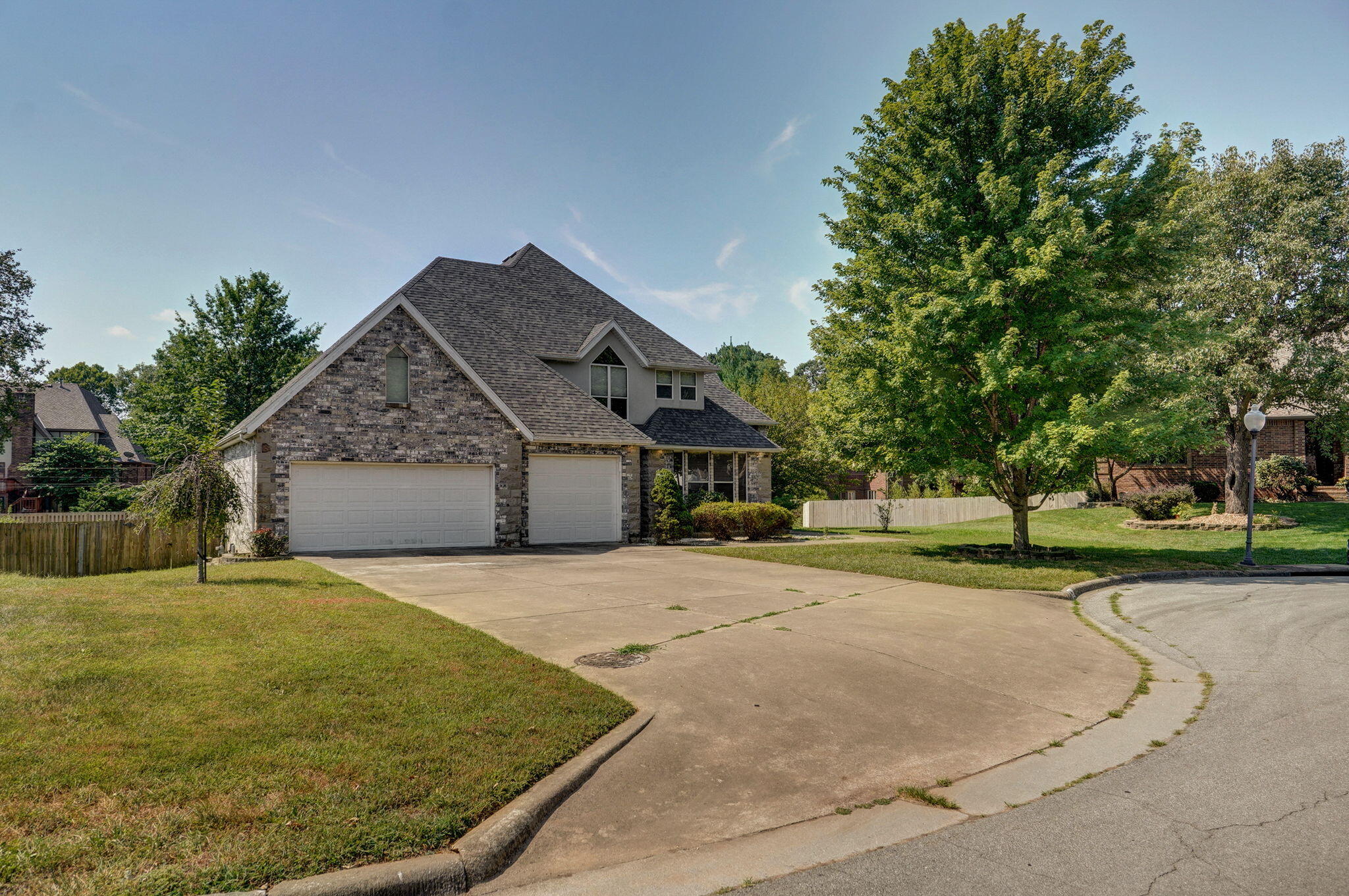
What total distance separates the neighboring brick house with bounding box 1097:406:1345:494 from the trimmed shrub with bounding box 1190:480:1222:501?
0.52 m

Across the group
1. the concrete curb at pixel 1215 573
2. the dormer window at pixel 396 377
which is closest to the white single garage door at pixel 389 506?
the dormer window at pixel 396 377

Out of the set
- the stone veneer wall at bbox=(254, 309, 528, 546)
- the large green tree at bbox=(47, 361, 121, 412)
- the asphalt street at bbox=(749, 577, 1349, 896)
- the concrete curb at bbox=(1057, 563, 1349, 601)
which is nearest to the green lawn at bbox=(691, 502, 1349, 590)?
the concrete curb at bbox=(1057, 563, 1349, 601)

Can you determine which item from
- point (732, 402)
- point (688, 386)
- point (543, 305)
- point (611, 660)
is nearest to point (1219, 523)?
point (732, 402)

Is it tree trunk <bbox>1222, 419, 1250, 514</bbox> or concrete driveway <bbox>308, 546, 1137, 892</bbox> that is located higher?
tree trunk <bbox>1222, 419, 1250, 514</bbox>

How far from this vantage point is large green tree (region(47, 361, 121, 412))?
277ft

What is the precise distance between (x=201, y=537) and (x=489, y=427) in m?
8.88

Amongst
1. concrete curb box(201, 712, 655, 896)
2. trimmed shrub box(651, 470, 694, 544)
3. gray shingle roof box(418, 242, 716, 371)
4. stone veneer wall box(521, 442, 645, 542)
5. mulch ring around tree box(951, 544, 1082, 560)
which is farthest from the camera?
gray shingle roof box(418, 242, 716, 371)

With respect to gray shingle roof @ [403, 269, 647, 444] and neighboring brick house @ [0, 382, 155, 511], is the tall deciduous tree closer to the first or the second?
neighboring brick house @ [0, 382, 155, 511]

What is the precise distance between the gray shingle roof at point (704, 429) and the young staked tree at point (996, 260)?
7.29 m

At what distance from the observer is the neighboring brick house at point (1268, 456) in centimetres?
3312

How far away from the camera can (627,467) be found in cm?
2267

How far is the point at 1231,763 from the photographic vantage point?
5.15 metres

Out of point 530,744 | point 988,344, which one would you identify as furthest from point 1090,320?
point 530,744

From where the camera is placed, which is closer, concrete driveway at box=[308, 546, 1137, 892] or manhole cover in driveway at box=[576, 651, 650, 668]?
concrete driveway at box=[308, 546, 1137, 892]
